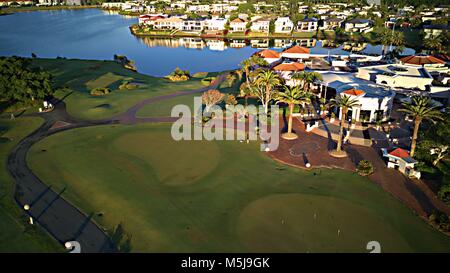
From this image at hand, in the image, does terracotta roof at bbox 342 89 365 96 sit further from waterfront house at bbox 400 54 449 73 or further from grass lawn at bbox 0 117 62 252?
grass lawn at bbox 0 117 62 252

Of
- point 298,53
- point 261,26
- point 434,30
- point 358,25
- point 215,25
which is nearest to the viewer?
point 298,53

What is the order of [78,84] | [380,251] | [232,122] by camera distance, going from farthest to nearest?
1. [78,84]
2. [232,122]
3. [380,251]

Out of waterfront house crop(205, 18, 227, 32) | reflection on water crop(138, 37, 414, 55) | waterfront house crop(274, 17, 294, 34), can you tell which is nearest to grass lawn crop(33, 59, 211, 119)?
reflection on water crop(138, 37, 414, 55)

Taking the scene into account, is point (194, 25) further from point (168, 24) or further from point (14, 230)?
point (14, 230)

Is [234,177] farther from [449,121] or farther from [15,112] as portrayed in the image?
[15,112]

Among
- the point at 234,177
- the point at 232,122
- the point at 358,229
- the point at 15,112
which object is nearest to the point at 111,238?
the point at 234,177

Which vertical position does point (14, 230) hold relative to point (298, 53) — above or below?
below

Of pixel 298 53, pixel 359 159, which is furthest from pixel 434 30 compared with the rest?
pixel 359 159

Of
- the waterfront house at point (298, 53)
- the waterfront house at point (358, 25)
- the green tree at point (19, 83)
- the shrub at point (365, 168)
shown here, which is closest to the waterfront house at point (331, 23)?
the waterfront house at point (358, 25)
